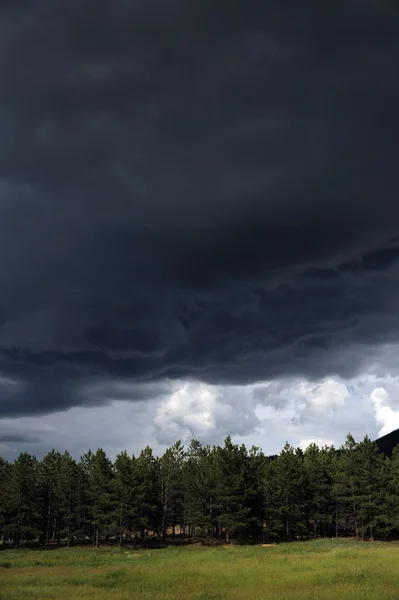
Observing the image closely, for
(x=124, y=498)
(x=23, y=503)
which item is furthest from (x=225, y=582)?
(x=23, y=503)

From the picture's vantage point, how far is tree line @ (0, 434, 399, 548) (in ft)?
276

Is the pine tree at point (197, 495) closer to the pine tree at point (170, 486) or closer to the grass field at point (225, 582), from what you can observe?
the pine tree at point (170, 486)

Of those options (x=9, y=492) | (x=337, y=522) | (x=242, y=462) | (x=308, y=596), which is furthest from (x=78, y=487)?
(x=308, y=596)

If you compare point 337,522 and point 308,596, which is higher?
point 308,596

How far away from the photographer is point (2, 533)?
87562 millimetres

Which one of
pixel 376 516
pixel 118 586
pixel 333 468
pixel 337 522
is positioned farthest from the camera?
pixel 333 468

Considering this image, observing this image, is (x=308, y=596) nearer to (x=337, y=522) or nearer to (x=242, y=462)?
(x=242, y=462)

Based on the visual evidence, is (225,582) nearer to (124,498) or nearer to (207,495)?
(124,498)

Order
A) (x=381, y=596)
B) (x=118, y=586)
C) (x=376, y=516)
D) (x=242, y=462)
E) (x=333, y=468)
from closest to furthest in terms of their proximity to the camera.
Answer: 1. (x=381, y=596)
2. (x=118, y=586)
3. (x=376, y=516)
4. (x=242, y=462)
5. (x=333, y=468)

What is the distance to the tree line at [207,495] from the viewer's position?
276 feet

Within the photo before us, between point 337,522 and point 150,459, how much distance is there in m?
39.4

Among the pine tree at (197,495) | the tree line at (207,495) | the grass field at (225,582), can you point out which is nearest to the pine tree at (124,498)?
the tree line at (207,495)

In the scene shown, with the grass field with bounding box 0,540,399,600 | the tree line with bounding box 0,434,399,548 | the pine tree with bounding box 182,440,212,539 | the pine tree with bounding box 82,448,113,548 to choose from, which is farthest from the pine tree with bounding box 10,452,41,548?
the grass field with bounding box 0,540,399,600

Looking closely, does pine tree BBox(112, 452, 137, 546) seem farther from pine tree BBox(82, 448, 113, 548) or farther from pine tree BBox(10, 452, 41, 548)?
pine tree BBox(10, 452, 41, 548)
